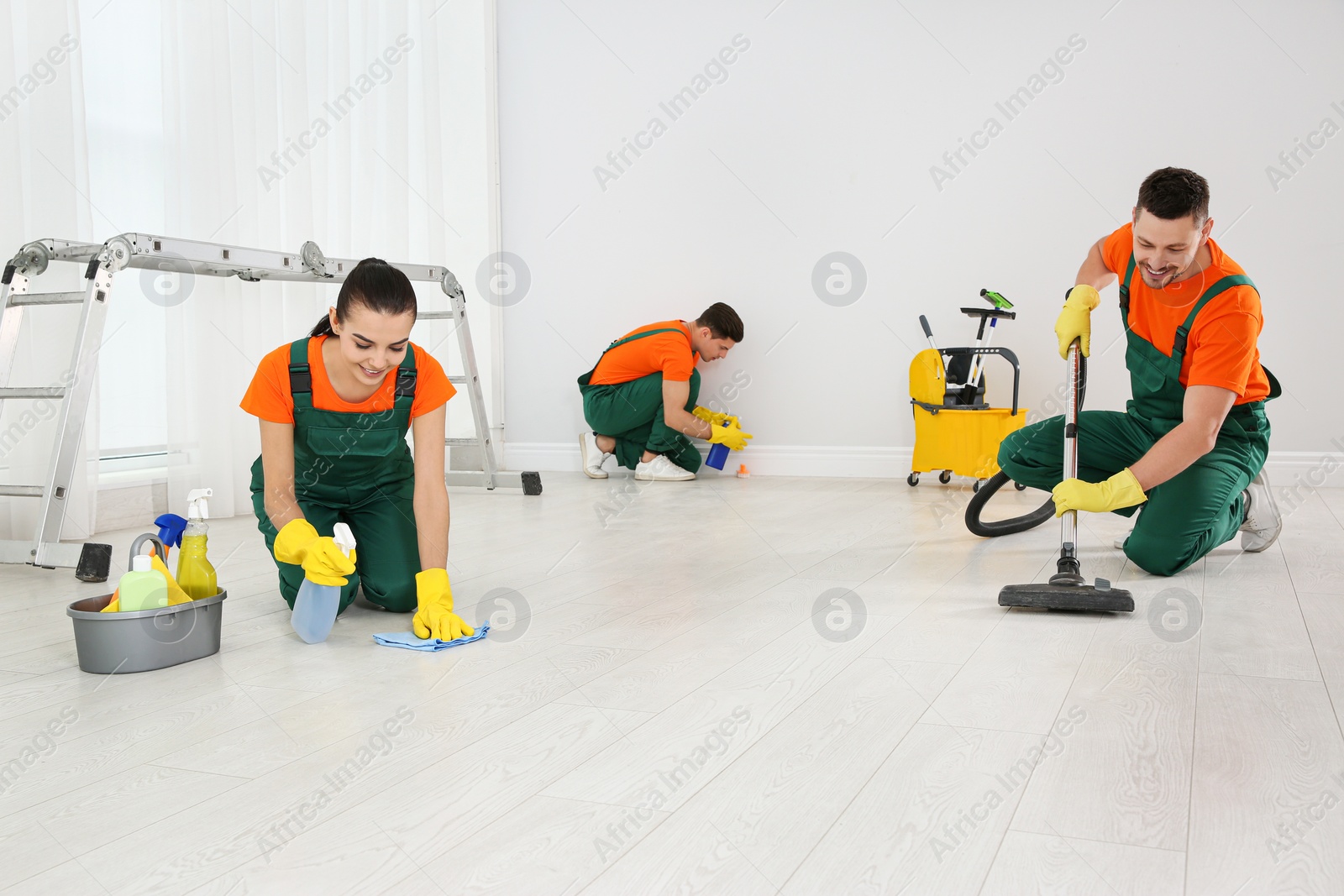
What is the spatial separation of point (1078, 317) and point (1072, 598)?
2.13 ft

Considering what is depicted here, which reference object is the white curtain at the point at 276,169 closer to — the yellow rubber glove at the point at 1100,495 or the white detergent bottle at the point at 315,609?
the white detergent bottle at the point at 315,609

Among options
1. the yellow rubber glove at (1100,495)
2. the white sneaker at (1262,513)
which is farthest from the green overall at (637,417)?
the yellow rubber glove at (1100,495)

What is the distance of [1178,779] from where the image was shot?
1.18m

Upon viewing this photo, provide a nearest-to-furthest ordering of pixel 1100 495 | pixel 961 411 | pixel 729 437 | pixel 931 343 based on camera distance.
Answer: pixel 1100 495 < pixel 961 411 < pixel 931 343 < pixel 729 437

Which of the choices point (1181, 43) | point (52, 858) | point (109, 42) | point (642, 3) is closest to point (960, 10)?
point (1181, 43)

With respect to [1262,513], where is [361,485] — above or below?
above

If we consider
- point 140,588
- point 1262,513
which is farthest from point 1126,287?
point 140,588

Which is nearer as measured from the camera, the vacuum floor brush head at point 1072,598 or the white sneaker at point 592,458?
the vacuum floor brush head at point 1072,598

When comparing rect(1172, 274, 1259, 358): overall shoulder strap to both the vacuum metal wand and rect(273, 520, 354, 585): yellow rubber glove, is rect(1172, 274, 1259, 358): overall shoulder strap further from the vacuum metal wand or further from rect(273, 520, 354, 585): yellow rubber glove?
rect(273, 520, 354, 585): yellow rubber glove

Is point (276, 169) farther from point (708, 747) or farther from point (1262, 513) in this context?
point (1262, 513)

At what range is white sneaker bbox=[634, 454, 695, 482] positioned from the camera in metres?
4.47

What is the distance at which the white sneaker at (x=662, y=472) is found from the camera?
4.47 meters

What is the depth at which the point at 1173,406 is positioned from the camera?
2.42 meters

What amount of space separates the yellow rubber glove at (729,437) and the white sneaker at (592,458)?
52 cm
